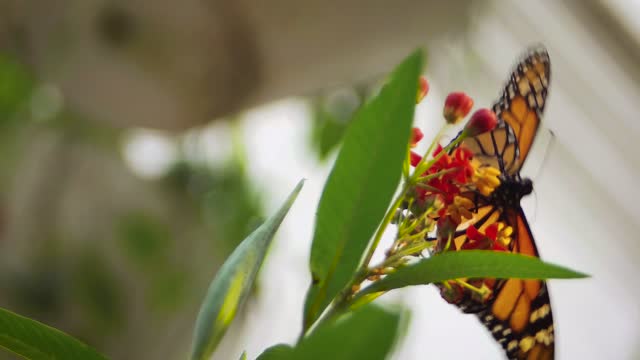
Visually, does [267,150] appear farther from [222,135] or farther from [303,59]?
[303,59]

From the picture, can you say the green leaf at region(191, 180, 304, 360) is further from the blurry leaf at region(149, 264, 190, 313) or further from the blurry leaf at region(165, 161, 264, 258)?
the blurry leaf at region(149, 264, 190, 313)

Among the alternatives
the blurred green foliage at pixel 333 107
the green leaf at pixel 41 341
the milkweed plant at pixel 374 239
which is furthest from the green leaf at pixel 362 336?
the blurred green foliage at pixel 333 107

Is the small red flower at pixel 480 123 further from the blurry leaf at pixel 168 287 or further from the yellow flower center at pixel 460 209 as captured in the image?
the blurry leaf at pixel 168 287

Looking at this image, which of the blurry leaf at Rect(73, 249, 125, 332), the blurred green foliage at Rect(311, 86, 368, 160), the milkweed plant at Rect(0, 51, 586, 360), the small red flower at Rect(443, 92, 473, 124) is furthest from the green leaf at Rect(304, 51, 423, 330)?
the blurry leaf at Rect(73, 249, 125, 332)

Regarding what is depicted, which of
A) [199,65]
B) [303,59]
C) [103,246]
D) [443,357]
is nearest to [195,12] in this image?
[199,65]

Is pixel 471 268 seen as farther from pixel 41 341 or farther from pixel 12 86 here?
pixel 12 86

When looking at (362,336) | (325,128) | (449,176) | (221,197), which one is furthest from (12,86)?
(362,336)
